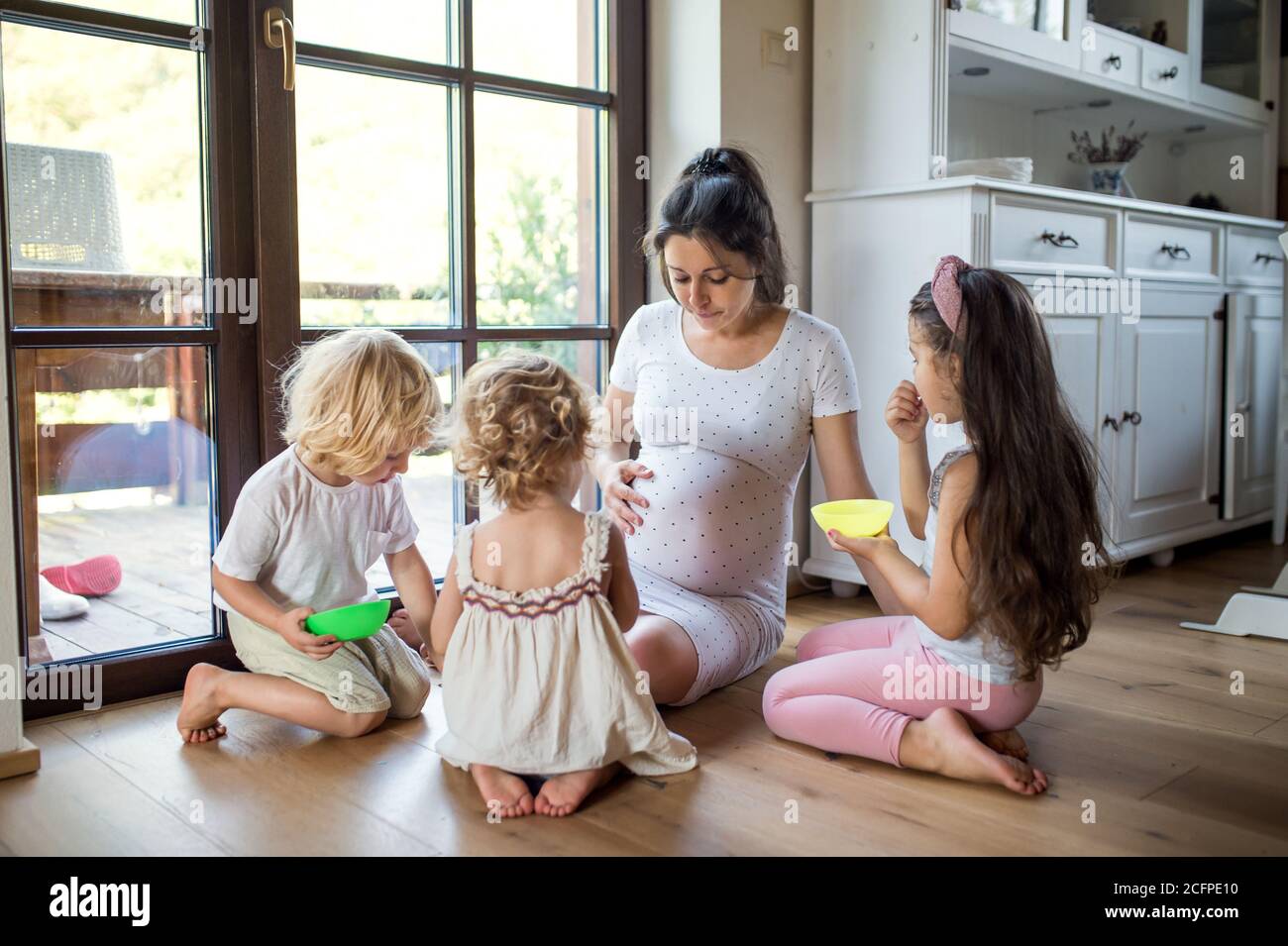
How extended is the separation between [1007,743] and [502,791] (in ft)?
2.27

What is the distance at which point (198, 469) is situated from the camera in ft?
6.48

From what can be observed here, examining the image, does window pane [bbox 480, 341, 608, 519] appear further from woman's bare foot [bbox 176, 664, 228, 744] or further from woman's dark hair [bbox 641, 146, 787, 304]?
woman's bare foot [bbox 176, 664, 228, 744]

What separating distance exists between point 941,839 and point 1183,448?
6.54 ft

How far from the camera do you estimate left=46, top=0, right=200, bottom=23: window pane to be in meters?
1.81

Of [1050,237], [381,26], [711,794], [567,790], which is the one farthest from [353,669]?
[1050,237]

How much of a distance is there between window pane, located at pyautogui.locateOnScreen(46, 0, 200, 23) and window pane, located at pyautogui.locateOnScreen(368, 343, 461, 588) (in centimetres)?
70

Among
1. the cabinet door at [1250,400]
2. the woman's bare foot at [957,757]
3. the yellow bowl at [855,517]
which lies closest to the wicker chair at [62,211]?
the yellow bowl at [855,517]

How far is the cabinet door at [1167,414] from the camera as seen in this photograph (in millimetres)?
2770

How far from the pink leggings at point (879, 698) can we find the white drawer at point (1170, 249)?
147 centimetres

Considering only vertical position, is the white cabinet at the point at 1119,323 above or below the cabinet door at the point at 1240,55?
below

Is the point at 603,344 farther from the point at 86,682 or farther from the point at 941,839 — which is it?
the point at 941,839

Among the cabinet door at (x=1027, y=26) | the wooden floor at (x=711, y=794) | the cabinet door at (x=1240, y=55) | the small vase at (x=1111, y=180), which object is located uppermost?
the cabinet door at (x=1240, y=55)

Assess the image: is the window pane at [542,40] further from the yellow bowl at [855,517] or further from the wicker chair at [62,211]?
the yellow bowl at [855,517]
